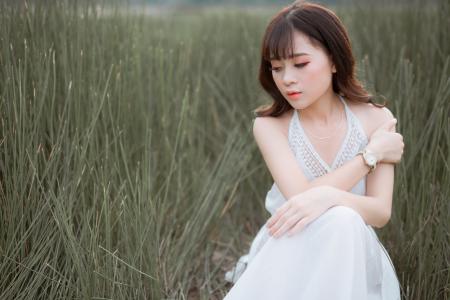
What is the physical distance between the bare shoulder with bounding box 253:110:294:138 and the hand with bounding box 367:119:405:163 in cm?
24

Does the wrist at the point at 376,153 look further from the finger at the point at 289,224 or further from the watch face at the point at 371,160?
the finger at the point at 289,224

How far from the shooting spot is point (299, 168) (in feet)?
5.28

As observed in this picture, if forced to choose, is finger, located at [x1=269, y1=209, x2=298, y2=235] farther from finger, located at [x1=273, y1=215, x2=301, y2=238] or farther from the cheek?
the cheek

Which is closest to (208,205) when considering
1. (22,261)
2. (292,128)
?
(292,128)

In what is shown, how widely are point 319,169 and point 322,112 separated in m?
0.17

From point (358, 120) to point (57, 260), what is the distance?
3.05 ft

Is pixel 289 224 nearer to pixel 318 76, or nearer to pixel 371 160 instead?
pixel 371 160

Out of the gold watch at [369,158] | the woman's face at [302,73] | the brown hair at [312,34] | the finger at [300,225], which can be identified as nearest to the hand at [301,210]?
the finger at [300,225]

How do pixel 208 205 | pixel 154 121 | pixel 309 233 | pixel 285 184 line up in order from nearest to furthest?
pixel 309 233 < pixel 285 184 < pixel 208 205 < pixel 154 121

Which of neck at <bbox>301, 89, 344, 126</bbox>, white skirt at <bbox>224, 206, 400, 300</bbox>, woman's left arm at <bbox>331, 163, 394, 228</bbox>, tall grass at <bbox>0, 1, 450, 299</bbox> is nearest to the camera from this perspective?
white skirt at <bbox>224, 206, 400, 300</bbox>

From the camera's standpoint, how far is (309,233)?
4.65ft

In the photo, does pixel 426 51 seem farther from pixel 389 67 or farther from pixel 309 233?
pixel 309 233

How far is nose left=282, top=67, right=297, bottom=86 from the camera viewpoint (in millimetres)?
1561

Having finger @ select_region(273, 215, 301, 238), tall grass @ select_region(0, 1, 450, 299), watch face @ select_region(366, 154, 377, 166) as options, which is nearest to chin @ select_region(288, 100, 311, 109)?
watch face @ select_region(366, 154, 377, 166)
